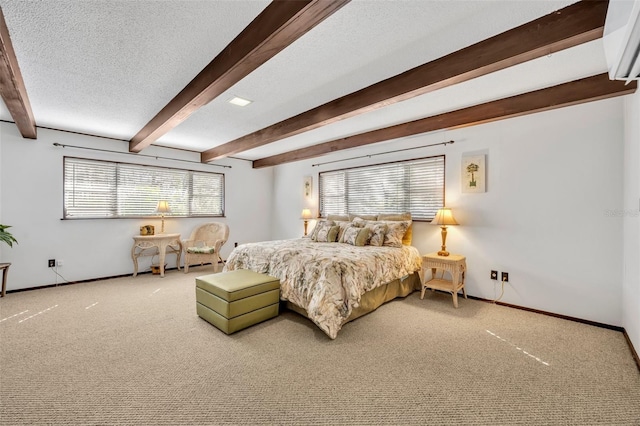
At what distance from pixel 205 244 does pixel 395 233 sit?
3874 mm

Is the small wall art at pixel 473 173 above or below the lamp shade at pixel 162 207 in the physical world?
above

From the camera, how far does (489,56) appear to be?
1.90m

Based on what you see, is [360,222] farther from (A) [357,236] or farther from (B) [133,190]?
(B) [133,190]

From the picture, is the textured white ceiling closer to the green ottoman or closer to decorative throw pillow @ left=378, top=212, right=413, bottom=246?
decorative throw pillow @ left=378, top=212, right=413, bottom=246

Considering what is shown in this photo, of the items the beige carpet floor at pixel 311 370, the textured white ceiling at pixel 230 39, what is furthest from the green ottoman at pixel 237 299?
the textured white ceiling at pixel 230 39

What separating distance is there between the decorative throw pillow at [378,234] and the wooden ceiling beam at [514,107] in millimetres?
1311

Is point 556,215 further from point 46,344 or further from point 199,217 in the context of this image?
point 199,217

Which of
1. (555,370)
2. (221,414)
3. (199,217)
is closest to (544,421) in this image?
(555,370)

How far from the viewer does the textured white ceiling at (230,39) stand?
64.9 inches

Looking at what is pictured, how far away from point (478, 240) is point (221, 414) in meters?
3.49

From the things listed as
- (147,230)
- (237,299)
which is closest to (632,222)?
(237,299)

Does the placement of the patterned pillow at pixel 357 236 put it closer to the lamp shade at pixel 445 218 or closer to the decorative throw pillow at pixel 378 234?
the decorative throw pillow at pixel 378 234

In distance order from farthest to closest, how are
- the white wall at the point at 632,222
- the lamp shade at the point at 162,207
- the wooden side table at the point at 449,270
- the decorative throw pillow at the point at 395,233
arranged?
the lamp shade at the point at 162,207 < the decorative throw pillow at the point at 395,233 < the wooden side table at the point at 449,270 < the white wall at the point at 632,222

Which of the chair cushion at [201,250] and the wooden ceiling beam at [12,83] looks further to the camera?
the chair cushion at [201,250]
